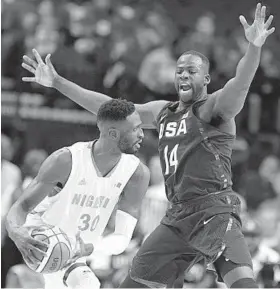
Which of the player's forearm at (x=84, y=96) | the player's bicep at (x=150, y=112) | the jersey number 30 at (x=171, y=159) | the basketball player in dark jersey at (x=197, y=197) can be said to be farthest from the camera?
the player's forearm at (x=84, y=96)

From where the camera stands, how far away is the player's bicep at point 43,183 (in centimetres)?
493

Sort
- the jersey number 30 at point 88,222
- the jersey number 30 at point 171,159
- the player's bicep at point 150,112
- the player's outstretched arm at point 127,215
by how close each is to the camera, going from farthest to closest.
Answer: the player's bicep at point 150,112 < the jersey number 30 at point 88,222 < the player's outstretched arm at point 127,215 < the jersey number 30 at point 171,159

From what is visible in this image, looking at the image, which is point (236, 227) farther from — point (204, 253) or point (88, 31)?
point (88, 31)

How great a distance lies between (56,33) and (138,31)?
1.17 metres

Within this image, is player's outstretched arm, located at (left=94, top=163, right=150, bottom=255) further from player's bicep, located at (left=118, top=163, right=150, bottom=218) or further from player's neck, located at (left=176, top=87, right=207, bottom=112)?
player's neck, located at (left=176, top=87, right=207, bottom=112)

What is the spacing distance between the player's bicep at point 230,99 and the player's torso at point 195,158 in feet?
0.53

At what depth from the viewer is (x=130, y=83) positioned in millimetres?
9359

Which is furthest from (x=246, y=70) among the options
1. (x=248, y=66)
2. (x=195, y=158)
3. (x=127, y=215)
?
(x=127, y=215)

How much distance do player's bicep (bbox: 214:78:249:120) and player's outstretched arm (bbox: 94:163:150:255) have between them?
857 mm

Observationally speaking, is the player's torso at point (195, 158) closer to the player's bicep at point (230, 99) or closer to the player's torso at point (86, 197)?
the player's bicep at point (230, 99)

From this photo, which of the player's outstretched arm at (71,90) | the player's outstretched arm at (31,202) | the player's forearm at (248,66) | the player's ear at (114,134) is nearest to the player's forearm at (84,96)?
the player's outstretched arm at (71,90)

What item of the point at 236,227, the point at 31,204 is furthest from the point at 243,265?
the point at 31,204

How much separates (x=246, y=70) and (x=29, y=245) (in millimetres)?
1737

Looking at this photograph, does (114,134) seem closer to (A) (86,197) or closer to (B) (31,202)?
(A) (86,197)
